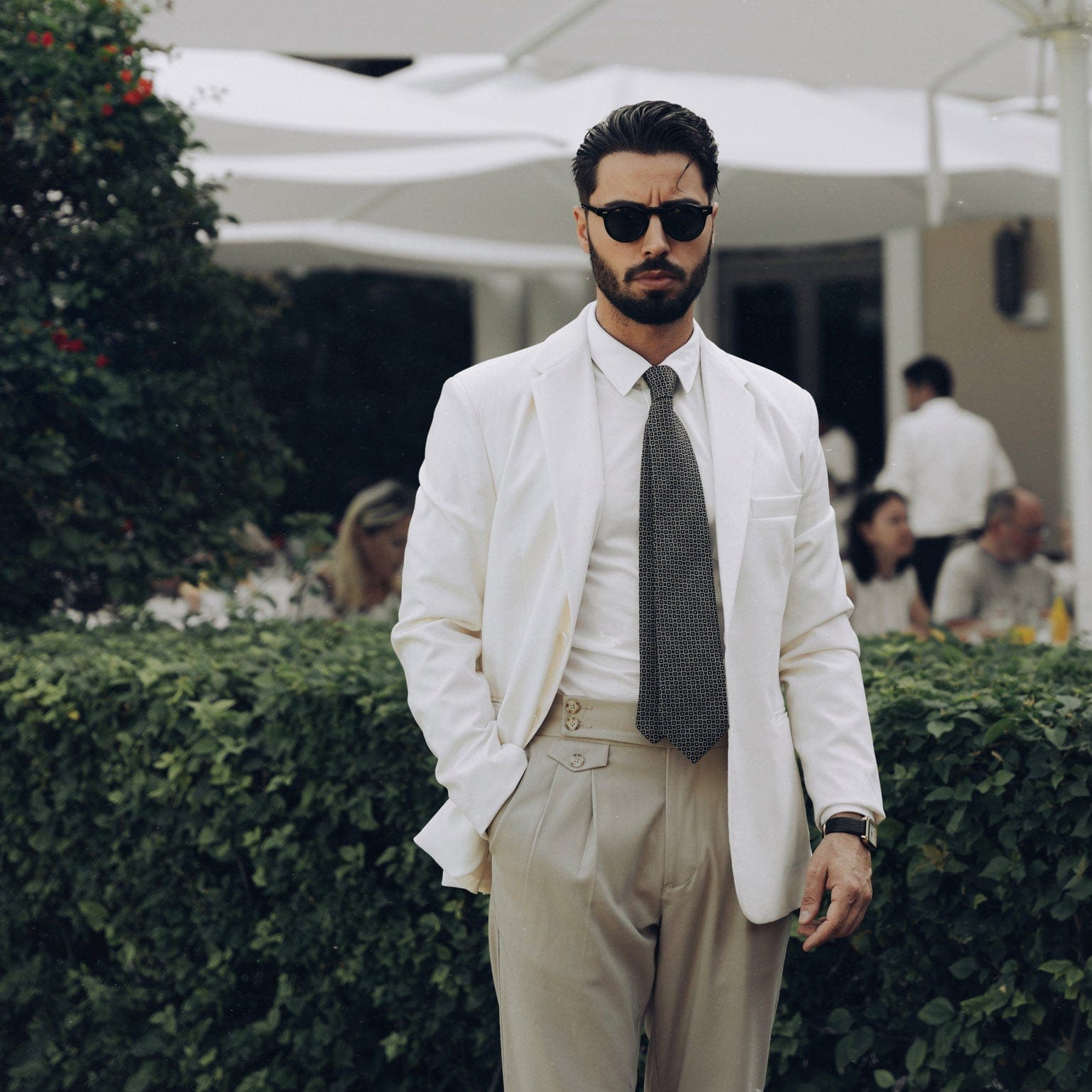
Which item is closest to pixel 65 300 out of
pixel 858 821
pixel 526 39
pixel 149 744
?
pixel 149 744

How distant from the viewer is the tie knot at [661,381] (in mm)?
2332

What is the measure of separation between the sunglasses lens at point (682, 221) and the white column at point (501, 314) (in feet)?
32.8

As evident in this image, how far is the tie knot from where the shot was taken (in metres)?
2.33

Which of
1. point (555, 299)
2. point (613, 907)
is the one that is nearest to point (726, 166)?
point (555, 299)

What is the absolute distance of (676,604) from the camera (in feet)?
7.27

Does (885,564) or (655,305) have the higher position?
(655,305)

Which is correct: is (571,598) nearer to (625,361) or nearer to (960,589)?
(625,361)

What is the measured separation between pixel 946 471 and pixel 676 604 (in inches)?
241

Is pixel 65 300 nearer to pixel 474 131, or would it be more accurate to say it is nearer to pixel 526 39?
pixel 526 39

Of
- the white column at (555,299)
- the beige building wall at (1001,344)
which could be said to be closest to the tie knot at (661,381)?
the white column at (555,299)

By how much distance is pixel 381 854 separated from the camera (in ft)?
11.5

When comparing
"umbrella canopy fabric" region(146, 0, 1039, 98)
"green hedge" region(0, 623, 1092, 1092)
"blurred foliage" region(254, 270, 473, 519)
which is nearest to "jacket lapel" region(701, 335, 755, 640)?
"green hedge" region(0, 623, 1092, 1092)

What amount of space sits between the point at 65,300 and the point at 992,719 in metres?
3.09

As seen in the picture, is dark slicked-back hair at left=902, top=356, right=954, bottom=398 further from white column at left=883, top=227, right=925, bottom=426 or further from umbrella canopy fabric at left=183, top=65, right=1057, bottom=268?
white column at left=883, top=227, right=925, bottom=426
